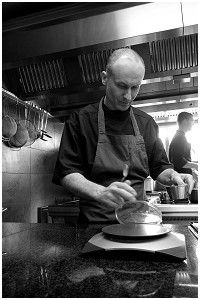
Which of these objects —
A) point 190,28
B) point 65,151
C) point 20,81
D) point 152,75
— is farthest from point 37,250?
point 20,81

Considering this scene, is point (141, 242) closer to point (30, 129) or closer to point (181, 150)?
point (30, 129)

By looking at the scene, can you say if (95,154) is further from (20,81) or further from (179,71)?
(20,81)

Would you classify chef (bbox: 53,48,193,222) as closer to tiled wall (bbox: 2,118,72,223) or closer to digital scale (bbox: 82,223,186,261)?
digital scale (bbox: 82,223,186,261)

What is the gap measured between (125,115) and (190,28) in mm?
612

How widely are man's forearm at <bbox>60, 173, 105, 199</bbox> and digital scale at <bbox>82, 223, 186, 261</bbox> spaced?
10.9 inches

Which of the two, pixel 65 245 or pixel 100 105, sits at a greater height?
pixel 100 105

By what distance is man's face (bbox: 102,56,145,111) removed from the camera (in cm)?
132

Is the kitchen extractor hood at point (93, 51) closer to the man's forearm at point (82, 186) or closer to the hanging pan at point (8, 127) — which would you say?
the hanging pan at point (8, 127)

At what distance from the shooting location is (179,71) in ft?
6.36

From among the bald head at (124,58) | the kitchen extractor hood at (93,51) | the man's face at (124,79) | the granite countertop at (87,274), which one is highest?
the kitchen extractor hood at (93,51)

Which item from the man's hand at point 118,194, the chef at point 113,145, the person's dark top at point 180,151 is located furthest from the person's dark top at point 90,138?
the person's dark top at point 180,151

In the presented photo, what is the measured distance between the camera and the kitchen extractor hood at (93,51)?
5.21ft

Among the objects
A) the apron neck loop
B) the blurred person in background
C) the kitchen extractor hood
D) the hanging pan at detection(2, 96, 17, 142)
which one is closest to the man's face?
the apron neck loop

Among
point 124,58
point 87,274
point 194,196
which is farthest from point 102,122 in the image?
point 194,196
